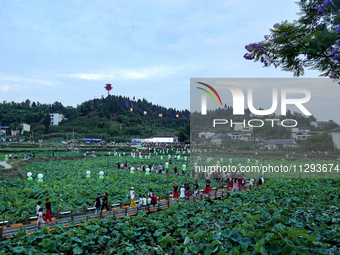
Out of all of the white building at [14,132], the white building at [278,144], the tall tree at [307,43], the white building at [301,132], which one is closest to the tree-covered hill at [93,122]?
the white building at [14,132]

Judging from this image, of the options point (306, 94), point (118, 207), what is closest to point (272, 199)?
point (306, 94)

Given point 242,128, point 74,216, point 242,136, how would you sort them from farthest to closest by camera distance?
point 74,216 → point 242,136 → point 242,128

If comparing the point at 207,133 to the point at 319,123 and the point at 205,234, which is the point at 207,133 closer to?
the point at 319,123

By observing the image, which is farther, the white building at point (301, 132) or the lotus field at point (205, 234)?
the white building at point (301, 132)

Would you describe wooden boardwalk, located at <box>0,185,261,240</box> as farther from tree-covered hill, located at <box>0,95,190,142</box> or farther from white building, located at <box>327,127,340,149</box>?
tree-covered hill, located at <box>0,95,190,142</box>

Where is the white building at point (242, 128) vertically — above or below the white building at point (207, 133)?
above

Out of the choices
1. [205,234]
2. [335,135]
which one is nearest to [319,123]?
[335,135]

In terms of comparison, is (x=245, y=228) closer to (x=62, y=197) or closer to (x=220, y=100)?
(x=220, y=100)

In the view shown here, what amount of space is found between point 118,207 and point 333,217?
9340 millimetres

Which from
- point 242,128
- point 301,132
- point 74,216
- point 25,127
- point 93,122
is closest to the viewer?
point 301,132

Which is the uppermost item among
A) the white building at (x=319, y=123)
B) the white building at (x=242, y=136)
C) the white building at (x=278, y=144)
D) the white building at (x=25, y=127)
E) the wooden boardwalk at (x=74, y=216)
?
the white building at (x=25, y=127)

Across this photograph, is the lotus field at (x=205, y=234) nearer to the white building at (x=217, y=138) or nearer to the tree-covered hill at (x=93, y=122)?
the white building at (x=217, y=138)

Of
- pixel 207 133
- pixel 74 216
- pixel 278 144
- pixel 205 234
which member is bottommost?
pixel 74 216

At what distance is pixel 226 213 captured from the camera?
10922 millimetres
